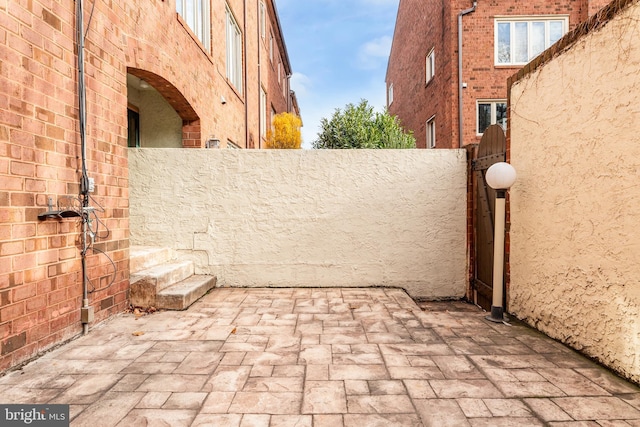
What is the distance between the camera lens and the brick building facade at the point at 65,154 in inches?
92.4

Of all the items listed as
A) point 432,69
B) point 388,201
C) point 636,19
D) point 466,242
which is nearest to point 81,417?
point 388,201

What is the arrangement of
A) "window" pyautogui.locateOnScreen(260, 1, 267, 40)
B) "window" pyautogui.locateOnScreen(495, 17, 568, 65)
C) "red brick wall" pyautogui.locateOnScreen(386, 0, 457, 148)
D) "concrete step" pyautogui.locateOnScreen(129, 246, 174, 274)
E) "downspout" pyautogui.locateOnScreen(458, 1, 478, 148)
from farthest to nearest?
"window" pyautogui.locateOnScreen(260, 1, 267, 40) < "red brick wall" pyautogui.locateOnScreen(386, 0, 457, 148) < "window" pyautogui.locateOnScreen(495, 17, 568, 65) < "downspout" pyautogui.locateOnScreen(458, 1, 478, 148) < "concrete step" pyautogui.locateOnScreen(129, 246, 174, 274)

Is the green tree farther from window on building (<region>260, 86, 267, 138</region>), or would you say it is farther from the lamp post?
the lamp post

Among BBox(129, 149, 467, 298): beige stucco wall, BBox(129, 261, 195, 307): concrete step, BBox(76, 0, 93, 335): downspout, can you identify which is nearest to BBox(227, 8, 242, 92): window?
BBox(129, 149, 467, 298): beige stucco wall

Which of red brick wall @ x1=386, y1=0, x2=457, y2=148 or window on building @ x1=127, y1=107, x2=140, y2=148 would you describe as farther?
red brick wall @ x1=386, y1=0, x2=457, y2=148

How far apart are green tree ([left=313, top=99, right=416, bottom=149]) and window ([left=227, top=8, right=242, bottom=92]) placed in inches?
143

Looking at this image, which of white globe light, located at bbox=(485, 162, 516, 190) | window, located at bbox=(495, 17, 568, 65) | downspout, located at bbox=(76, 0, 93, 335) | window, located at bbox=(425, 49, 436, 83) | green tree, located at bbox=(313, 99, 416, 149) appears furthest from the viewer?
window, located at bbox=(425, 49, 436, 83)

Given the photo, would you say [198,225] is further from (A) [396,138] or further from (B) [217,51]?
(A) [396,138]

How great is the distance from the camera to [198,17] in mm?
6332

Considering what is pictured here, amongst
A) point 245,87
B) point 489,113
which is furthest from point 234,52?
point 489,113

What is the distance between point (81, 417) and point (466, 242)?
14.3 ft

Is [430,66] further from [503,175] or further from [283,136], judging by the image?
[503,175]

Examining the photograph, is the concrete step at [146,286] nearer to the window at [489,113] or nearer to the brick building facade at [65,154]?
the brick building facade at [65,154]

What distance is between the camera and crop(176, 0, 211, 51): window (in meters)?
5.79
